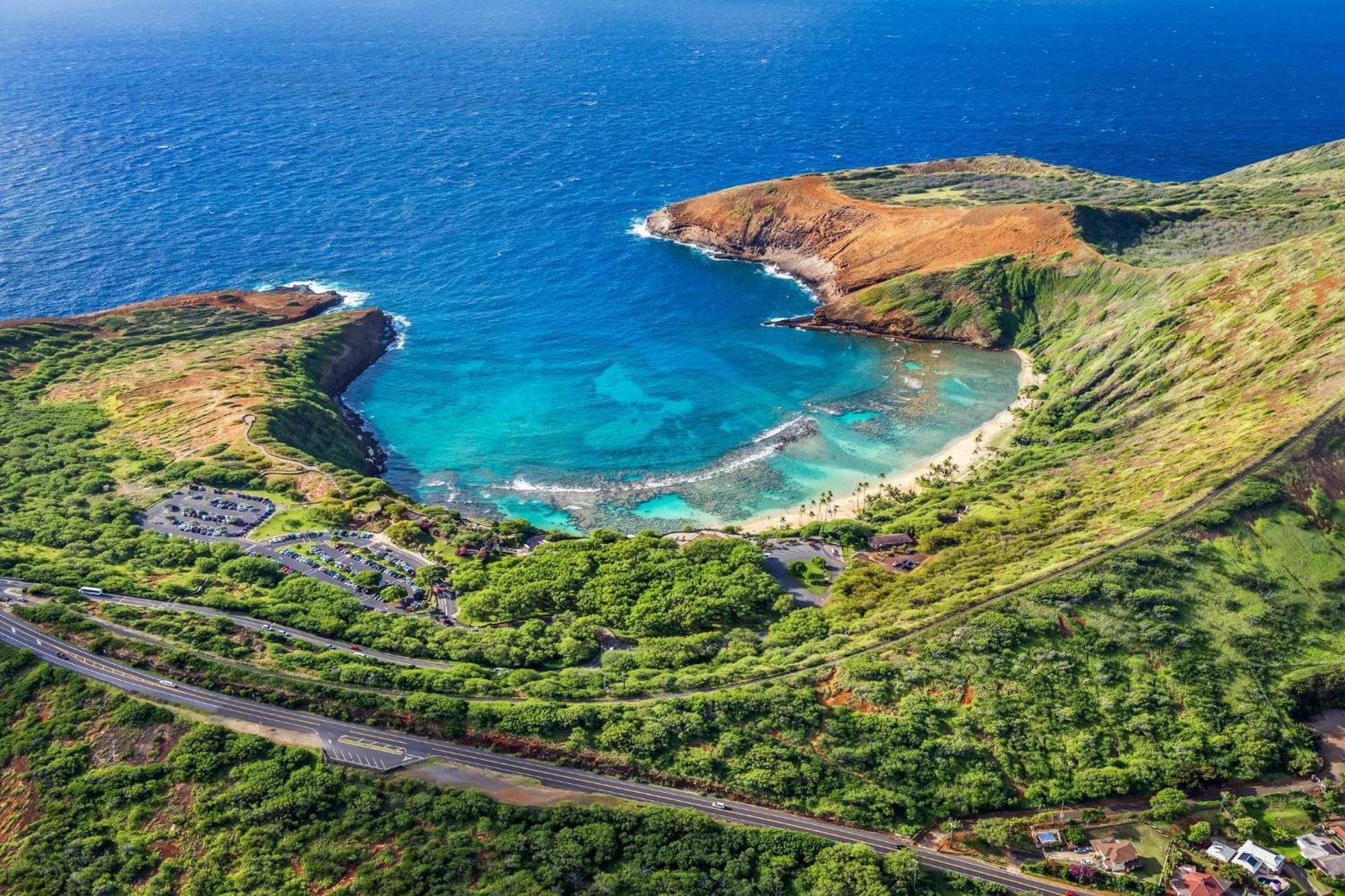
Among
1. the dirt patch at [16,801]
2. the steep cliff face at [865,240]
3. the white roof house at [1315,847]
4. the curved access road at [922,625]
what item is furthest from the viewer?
the steep cliff face at [865,240]

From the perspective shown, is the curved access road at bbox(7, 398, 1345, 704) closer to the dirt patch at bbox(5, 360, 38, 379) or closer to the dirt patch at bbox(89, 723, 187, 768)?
the dirt patch at bbox(89, 723, 187, 768)

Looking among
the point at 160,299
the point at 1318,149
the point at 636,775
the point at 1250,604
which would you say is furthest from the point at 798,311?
the point at 1318,149

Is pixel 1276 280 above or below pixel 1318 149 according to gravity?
below

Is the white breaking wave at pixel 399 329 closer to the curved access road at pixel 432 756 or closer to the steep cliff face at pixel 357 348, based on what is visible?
Result: the steep cliff face at pixel 357 348

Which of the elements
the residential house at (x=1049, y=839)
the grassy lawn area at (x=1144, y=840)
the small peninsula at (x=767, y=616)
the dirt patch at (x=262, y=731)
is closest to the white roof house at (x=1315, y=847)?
the small peninsula at (x=767, y=616)

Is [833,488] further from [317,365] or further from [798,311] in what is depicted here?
[317,365]

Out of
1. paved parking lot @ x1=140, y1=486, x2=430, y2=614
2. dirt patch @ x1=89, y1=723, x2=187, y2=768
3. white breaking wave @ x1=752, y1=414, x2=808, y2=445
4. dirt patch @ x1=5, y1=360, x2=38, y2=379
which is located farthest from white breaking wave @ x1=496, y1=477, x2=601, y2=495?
dirt patch @ x1=5, y1=360, x2=38, y2=379

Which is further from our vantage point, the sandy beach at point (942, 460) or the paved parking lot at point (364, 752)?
the sandy beach at point (942, 460)
